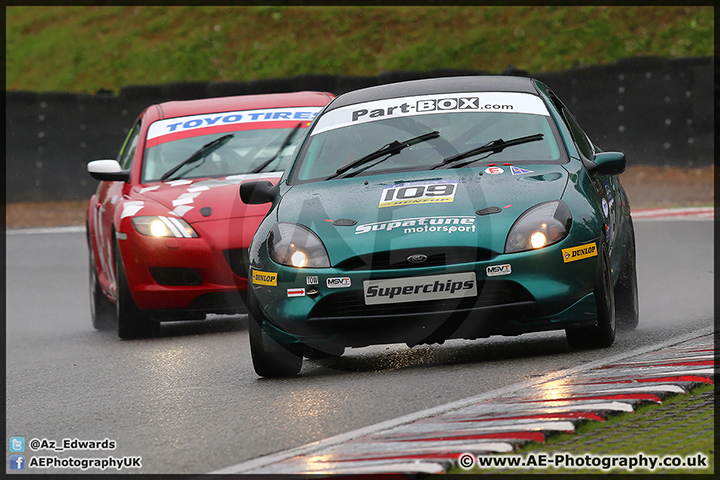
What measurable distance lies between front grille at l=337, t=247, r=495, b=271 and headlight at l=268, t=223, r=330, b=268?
27 centimetres

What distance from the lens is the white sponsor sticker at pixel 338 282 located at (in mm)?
5922

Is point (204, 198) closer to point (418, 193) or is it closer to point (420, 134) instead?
point (420, 134)

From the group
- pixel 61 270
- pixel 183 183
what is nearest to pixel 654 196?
pixel 61 270

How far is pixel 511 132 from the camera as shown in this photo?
704cm

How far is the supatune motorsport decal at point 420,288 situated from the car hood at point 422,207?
6.2 inches

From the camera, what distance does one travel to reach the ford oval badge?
231 inches

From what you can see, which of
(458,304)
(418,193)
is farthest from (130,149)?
(458,304)

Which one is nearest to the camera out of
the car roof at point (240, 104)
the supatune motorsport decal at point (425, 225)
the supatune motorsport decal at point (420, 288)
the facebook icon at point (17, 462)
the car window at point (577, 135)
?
the facebook icon at point (17, 462)

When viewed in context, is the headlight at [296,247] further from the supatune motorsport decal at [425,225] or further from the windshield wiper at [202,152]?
the windshield wiper at [202,152]

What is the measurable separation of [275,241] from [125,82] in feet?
87.3

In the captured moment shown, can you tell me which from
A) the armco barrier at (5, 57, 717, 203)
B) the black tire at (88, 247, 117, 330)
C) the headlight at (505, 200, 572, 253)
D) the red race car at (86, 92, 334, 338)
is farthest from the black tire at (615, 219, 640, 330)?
the armco barrier at (5, 57, 717, 203)

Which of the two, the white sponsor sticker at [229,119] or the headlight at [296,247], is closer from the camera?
the headlight at [296,247]

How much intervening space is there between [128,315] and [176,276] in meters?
0.56

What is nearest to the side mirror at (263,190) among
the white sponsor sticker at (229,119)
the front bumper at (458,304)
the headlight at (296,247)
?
the headlight at (296,247)
